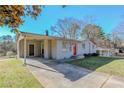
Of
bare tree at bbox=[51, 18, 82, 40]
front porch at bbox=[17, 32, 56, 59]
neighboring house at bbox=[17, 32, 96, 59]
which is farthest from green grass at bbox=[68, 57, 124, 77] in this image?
bare tree at bbox=[51, 18, 82, 40]

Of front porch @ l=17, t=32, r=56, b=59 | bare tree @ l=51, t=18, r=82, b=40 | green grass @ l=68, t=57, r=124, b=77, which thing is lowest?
green grass @ l=68, t=57, r=124, b=77

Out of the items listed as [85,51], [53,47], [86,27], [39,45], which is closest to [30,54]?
[39,45]

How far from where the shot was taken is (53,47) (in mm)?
12867

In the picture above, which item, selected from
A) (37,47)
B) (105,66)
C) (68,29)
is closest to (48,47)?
(37,47)

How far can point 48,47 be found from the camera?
1309cm

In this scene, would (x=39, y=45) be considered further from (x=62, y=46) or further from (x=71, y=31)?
(x=71, y=31)

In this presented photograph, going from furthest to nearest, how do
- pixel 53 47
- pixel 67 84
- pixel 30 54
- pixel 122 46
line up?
pixel 122 46 < pixel 30 54 < pixel 53 47 < pixel 67 84

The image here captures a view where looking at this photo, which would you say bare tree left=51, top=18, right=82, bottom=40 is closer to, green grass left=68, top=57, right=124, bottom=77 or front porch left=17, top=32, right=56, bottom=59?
front porch left=17, top=32, right=56, bottom=59

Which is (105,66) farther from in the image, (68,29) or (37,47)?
(68,29)

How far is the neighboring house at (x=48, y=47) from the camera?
12.6 m

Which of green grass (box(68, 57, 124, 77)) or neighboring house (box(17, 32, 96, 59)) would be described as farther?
neighboring house (box(17, 32, 96, 59))

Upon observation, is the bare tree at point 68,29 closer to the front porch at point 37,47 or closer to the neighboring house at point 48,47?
the neighboring house at point 48,47

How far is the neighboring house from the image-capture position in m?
12.6
